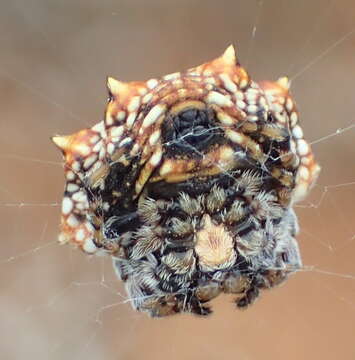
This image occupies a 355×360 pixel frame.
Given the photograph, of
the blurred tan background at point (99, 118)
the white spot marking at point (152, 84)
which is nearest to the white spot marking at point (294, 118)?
the white spot marking at point (152, 84)

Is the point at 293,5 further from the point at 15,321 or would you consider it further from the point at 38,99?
the point at 15,321

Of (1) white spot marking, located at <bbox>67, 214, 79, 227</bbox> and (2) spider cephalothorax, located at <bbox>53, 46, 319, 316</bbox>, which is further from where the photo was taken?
(1) white spot marking, located at <bbox>67, 214, 79, 227</bbox>

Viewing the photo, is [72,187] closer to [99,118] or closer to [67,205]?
[67,205]

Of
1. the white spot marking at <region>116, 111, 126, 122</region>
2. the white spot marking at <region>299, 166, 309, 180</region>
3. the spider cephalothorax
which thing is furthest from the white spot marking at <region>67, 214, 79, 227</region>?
the white spot marking at <region>299, 166, 309, 180</region>

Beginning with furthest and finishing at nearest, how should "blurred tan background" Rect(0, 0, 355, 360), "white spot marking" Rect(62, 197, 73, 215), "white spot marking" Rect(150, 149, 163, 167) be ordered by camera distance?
"blurred tan background" Rect(0, 0, 355, 360)
"white spot marking" Rect(62, 197, 73, 215)
"white spot marking" Rect(150, 149, 163, 167)

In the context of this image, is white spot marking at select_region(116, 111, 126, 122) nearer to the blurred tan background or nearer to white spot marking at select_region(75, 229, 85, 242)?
white spot marking at select_region(75, 229, 85, 242)

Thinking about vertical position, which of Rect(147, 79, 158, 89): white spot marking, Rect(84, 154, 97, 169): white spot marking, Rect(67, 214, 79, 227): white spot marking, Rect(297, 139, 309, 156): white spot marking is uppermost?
Rect(147, 79, 158, 89): white spot marking

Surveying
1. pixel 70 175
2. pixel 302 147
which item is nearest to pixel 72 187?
pixel 70 175
